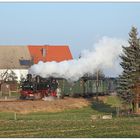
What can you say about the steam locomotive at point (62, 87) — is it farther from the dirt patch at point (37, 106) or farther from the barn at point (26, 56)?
the barn at point (26, 56)

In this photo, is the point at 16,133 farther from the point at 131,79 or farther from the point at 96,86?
the point at 96,86

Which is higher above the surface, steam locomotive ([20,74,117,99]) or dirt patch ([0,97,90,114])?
steam locomotive ([20,74,117,99])

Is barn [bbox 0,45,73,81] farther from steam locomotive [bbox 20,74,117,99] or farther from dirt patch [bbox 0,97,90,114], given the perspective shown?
dirt patch [bbox 0,97,90,114]

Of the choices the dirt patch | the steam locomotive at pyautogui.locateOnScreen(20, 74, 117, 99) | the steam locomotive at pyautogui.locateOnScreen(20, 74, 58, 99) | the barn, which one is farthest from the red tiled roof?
the dirt patch

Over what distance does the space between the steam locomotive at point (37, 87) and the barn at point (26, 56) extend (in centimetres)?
4957

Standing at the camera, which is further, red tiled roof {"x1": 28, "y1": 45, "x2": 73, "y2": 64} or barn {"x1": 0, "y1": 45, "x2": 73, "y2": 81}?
red tiled roof {"x1": 28, "y1": 45, "x2": 73, "y2": 64}

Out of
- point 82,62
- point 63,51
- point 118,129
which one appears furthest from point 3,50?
point 118,129

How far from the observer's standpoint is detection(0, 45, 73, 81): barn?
117 meters

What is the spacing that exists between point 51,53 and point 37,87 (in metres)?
67.8

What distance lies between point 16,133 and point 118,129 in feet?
18.5

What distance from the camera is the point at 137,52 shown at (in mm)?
49625

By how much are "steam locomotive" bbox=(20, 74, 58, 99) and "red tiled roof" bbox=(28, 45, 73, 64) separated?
207ft

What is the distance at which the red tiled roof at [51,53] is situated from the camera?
12656 cm

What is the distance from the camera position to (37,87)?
201 ft
